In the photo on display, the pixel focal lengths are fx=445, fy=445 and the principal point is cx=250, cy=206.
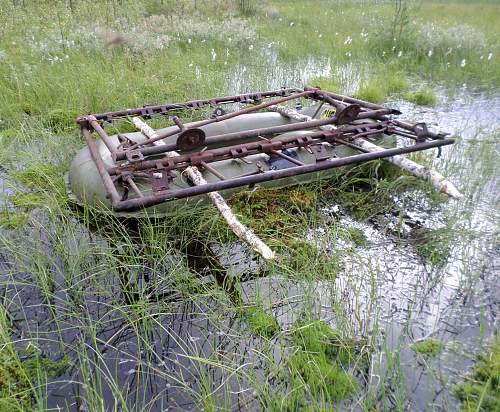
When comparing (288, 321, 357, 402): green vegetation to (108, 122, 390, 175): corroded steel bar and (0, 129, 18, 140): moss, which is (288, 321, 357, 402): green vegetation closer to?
(108, 122, 390, 175): corroded steel bar

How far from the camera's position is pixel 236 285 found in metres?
3.17

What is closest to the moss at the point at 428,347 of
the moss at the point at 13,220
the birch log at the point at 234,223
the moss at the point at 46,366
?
the birch log at the point at 234,223

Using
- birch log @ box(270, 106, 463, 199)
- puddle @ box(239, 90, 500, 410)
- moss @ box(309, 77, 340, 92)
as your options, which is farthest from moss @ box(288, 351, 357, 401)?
moss @ box(309, 77, 340, 92)

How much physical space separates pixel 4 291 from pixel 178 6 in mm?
10086

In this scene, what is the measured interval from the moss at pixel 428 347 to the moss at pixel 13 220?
3.24m

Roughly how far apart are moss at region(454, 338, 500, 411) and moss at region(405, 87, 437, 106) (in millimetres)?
5681

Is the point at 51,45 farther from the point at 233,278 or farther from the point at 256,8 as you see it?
the point at 256,8

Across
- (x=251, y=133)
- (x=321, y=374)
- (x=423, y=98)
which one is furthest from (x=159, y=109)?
(x=423, y=98)

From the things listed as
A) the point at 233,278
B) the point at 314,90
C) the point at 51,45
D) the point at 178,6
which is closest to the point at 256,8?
the point at 178,6

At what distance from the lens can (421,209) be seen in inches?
173

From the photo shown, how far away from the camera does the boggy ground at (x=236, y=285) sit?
2.44 m

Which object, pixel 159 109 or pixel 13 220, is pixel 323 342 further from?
pixel 159 109

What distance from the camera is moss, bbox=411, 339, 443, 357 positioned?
2.69 m

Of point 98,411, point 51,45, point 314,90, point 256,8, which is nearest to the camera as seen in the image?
point 98,411
